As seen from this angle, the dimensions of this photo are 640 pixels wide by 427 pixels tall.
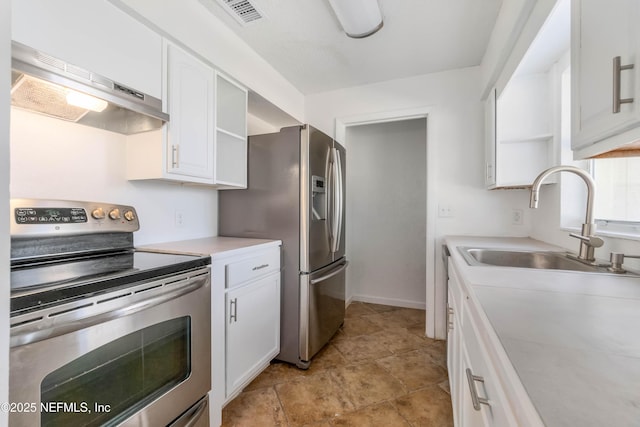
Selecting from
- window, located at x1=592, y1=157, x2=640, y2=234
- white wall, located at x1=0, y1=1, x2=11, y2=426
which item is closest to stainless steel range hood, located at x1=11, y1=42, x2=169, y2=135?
white wall, located at x1=0, y1=1, x2=11, y2=426

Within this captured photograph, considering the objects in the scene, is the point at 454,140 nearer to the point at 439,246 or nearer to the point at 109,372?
the point at 439,246

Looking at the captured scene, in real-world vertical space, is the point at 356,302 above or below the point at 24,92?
below

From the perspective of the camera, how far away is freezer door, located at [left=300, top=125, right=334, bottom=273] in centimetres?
190

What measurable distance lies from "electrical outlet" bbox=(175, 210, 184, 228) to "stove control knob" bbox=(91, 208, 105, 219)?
2.00ft

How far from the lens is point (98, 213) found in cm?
122

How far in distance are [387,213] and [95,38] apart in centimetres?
303

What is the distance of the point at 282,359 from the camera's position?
1979mm

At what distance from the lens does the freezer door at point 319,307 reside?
1927 millimetres

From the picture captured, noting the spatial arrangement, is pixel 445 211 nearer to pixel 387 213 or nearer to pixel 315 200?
pixel 387 213

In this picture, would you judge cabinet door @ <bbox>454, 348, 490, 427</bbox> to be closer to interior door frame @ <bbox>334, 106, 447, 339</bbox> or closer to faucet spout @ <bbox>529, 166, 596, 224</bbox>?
faucet spout @ <bbox>529, 166, 596, 224</bbox>

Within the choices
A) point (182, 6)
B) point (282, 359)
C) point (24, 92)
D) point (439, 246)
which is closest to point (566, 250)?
point (439, 246)

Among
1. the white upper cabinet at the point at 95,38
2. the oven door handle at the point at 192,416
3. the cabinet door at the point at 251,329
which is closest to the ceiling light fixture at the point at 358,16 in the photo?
the white upper cabinet at the point at 95,38

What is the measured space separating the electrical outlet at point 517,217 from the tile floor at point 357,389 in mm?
1221

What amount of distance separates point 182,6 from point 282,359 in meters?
2.37
